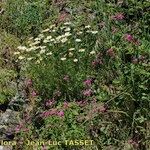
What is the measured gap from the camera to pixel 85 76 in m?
5.99

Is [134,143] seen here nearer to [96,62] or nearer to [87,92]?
[87,92]

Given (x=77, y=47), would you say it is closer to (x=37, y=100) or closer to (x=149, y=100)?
(x=37, y=100)

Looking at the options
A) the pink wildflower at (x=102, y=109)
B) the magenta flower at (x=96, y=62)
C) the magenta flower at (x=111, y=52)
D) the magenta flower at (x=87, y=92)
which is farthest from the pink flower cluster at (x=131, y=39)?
the pink wildflower at (x=102, y=109)

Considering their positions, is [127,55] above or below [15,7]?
below

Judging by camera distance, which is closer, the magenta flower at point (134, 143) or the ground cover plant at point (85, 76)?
the magenta flower at point (134, 143)

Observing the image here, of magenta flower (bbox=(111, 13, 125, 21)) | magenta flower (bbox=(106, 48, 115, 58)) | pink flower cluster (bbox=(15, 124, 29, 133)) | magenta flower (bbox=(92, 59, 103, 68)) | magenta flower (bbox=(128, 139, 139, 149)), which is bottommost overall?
magenta flower (bbox=(128, 139, 139, 149))

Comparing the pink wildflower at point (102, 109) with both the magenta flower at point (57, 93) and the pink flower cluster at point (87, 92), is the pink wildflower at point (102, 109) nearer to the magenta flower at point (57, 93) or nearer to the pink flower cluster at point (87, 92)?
the pink flower cluster at point (87, 92)

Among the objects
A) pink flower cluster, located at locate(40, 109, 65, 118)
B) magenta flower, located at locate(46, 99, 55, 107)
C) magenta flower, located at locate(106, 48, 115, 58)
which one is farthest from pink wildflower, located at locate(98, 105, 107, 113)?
magenta flower, located at locate(106, 48, 115, 58)

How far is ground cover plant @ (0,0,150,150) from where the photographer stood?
5.16 metres

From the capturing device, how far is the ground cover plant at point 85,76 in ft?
16.9

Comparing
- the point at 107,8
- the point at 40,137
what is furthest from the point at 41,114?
the point at 107,8

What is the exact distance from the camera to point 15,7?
8156 mm

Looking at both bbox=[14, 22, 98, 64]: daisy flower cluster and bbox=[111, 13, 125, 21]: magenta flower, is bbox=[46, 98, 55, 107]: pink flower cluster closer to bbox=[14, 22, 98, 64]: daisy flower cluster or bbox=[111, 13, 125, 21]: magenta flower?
bbox=[14, 22, 98, 64]: daisy flower cluster

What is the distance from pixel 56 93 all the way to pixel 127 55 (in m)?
1.14
